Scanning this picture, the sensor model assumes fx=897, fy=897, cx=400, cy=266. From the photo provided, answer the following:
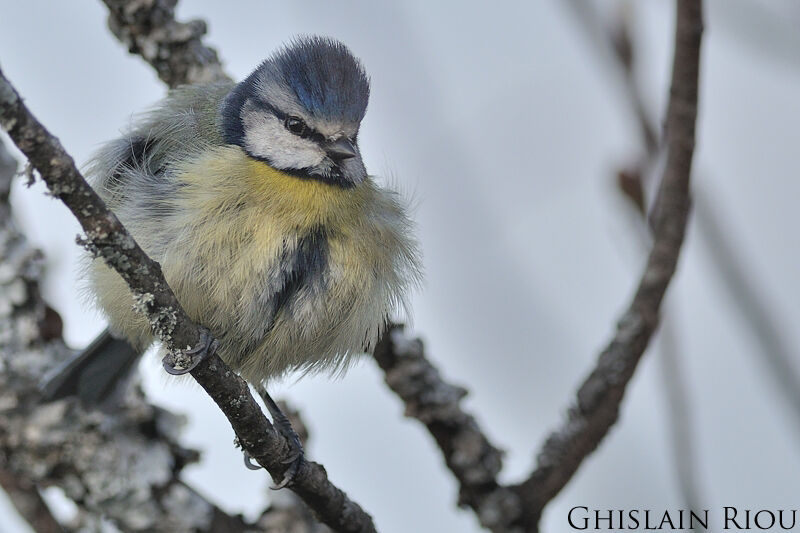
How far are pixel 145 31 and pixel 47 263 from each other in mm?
844

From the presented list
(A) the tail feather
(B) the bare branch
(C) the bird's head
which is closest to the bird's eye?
(C) the bird's head

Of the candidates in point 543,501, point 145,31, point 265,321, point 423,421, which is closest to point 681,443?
point 543,501

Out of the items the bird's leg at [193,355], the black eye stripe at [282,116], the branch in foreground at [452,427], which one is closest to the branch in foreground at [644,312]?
the branch in foreground at [452,427]

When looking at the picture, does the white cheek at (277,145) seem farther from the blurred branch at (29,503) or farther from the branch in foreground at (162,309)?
the blurred branch at (29,503)

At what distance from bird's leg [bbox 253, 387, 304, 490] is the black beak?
77 centimetres

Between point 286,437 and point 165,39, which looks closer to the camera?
point 286,437

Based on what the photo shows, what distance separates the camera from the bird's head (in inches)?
95.0

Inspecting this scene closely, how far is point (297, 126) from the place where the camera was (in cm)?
247

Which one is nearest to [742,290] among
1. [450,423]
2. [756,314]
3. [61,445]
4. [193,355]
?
[756,314]

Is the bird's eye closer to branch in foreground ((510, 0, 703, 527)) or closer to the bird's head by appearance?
the bird's head

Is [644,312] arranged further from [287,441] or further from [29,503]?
[29,503]

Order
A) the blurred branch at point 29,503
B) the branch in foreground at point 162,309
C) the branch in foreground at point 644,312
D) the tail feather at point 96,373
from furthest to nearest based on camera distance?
the tail feather at point 96,373, the blurred branch at point 29,503, the branch in foreground at point 644,312, the branch in foreground at point 162,309

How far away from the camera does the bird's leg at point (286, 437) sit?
216cm

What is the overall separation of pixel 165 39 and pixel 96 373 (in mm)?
1064
